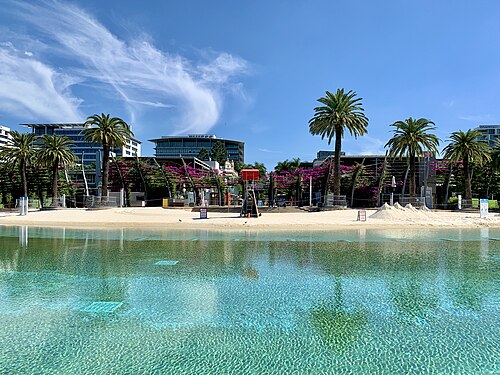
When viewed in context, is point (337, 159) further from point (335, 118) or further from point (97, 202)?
point (97, 202)

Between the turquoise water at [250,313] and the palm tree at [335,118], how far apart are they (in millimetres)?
26032

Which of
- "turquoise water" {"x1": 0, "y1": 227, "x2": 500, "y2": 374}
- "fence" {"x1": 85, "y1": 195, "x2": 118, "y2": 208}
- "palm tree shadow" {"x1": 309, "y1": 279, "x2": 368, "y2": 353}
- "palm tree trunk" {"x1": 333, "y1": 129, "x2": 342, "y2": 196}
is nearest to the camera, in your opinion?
"turquoise water" {"x1": 0, "y1": 227, "x2": 500, "y2": 374}

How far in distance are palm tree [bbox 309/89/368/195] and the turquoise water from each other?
26.0 m

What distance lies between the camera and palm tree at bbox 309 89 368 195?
3950cm

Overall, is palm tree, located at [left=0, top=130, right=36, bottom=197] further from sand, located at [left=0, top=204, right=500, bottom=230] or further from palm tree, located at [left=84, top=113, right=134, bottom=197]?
sand, located at [left=0, top=204, right=500, bottom=230]

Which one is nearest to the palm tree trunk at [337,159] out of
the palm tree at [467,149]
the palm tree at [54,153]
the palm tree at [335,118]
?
the palm tree at [335,118]

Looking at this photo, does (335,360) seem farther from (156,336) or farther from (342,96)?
(342,96)

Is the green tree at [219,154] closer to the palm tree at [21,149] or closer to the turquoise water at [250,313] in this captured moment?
the palm tree at [21,149]

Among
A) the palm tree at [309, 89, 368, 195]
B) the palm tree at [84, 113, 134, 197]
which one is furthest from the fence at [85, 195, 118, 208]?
the palm tree at [309, 89, 368, 195]

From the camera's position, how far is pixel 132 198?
52.1 meters

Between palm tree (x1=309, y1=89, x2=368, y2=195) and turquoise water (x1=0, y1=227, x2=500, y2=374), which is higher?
palm tree (x1=309, y1=89, x2=368, y2=195)

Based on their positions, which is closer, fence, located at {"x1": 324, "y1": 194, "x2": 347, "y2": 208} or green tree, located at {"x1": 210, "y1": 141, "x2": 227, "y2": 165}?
fence, located at {"x1": 324, "y1": 194, "x2": 347, "y2": 208}

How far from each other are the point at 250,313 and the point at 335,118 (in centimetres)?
3419

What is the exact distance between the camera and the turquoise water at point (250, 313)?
548 cm
